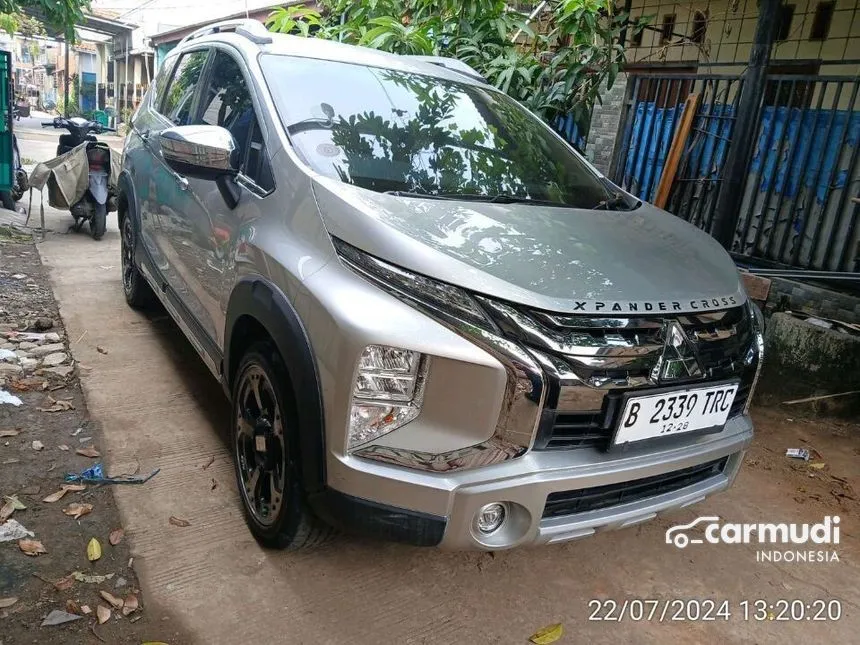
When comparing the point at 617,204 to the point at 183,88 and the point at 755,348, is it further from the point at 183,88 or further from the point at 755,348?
the point at 183,88

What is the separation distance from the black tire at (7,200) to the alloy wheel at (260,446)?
22.0ft

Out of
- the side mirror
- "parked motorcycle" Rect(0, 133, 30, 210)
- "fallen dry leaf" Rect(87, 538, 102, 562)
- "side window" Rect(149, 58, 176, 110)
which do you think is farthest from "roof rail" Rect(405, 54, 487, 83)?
"parked motorcycle" Rect(0, 133, 30, 210)

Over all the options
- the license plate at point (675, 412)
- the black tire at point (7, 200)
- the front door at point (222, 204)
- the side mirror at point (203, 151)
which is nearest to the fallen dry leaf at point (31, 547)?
the front door at point (222, 204)

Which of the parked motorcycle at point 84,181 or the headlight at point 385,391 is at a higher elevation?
the headlight at point 385,391

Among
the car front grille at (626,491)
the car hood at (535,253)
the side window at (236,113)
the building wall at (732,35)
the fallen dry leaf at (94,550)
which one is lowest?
the fallen dry leaf at (94,550)

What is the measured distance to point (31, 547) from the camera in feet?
7.45

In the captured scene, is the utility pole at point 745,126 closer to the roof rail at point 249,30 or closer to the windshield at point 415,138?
the windshield at point 415,138

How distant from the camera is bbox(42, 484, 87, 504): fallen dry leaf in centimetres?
254

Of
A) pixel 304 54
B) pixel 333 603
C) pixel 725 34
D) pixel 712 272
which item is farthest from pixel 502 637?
pixel 725 34

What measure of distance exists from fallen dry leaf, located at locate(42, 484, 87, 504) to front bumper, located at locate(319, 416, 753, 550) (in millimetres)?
1279

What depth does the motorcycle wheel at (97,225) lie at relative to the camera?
→ 6.73 metres

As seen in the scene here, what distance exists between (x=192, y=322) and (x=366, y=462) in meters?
1.63

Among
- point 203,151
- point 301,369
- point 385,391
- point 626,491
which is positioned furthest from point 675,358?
point 203,151

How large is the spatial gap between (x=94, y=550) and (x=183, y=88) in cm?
250
